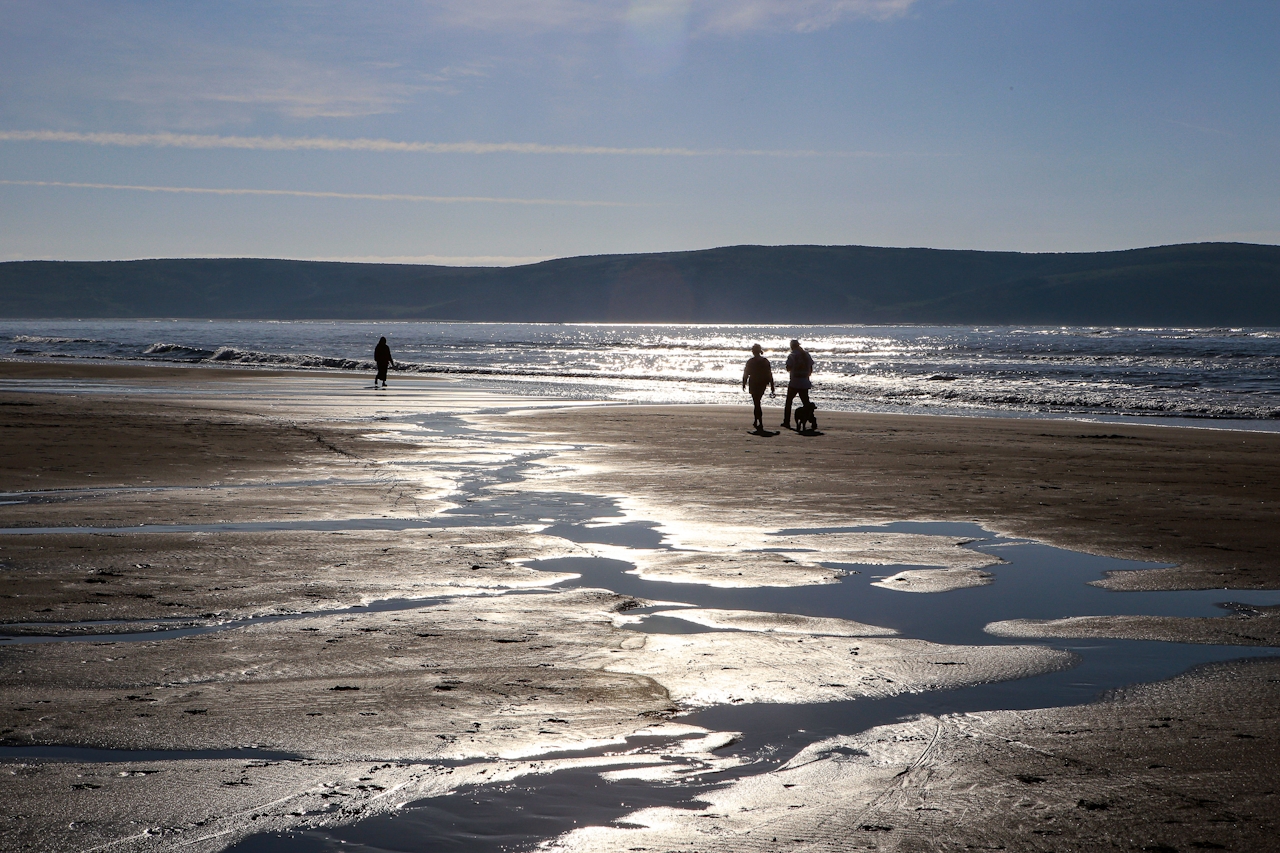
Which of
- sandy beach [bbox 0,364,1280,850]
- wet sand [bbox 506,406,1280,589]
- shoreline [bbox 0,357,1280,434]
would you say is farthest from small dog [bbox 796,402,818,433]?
sandy beach [bbox 0,364,1280,850]

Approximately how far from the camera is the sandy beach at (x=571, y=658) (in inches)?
148

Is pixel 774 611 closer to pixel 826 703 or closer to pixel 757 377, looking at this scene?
pixel 826 703

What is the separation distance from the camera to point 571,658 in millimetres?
5566

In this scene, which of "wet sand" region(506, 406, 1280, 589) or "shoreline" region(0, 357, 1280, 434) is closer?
"wet sand" region(506, 406, 1280, 589)

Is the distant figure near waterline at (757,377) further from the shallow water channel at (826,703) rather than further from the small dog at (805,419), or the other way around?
the shallow water channel at (826,703)

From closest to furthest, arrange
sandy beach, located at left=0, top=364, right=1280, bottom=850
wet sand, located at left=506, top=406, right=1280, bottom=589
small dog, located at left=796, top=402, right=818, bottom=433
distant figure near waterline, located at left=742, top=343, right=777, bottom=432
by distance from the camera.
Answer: sandy beach, located at left=0, top=364, right=1280, bottom=850
wet sand, located at left=506, top=406, right=1280, bottom=589
small dog, located at left=796, top=402, right=818, bottom=433
distant figure near waterline, located at left=742, top=343, right=777, bottom=432

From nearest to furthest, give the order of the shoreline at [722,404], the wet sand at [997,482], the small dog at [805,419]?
the wet sand at [997,482] → the small dog at [805,419] → the shoreline at [722,404]

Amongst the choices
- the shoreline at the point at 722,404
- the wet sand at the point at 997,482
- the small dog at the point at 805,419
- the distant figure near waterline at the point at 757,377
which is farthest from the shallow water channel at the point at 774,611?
the shoreline at the point at 722,404

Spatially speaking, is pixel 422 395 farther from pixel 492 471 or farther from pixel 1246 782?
pixel 1246 782

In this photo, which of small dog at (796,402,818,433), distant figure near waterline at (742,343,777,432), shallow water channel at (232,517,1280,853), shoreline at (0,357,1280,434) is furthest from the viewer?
shoreline at (0,357,1280,434)

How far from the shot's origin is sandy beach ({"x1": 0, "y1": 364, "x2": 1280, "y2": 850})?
3748 millimetres

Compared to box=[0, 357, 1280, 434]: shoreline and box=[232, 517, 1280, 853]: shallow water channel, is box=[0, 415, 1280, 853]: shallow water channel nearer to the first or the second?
box=[232, 517, 1280, 853]: shallow water channel

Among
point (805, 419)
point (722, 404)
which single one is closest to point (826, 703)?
point (805, 419)

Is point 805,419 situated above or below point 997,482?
above
